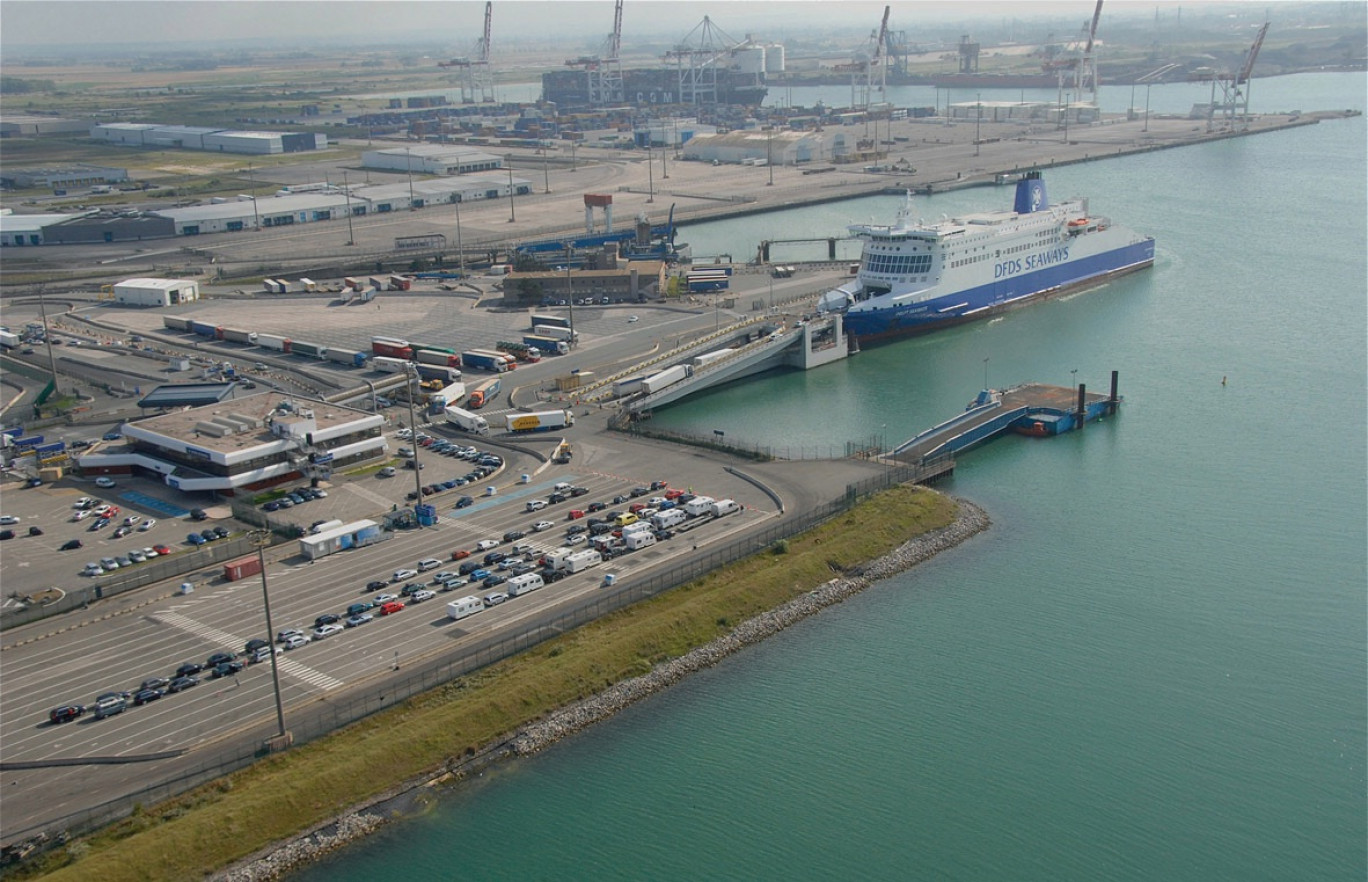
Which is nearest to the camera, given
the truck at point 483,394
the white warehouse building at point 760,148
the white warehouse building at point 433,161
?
the truck at point 483,394

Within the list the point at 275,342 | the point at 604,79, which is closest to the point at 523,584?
the point at 275,342

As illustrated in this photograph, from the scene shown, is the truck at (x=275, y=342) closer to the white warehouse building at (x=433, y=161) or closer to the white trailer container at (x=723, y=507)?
the white trailer container at (x=723, y=507)

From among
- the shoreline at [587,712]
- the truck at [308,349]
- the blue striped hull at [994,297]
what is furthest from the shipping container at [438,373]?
the shoreline at [587,712]

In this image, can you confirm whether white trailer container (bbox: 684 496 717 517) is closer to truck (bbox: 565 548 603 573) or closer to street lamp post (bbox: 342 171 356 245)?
truck (bbox: 565 548 603 573)

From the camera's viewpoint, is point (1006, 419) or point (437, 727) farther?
point (1006, 419)

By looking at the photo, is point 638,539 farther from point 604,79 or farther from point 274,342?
point 604,79

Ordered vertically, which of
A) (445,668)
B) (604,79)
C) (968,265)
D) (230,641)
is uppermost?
(604,79)
